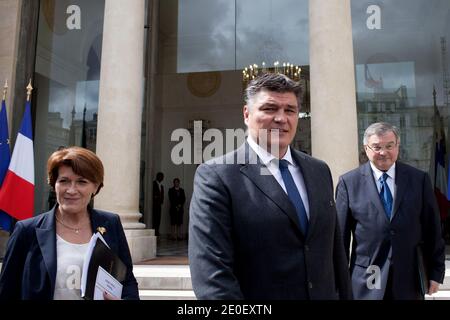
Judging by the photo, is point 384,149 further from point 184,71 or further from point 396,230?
point 184,71

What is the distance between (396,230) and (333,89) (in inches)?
197

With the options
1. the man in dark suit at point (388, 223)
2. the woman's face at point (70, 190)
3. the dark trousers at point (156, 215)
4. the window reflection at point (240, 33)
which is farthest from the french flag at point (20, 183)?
the window reflection at point (240, 33)

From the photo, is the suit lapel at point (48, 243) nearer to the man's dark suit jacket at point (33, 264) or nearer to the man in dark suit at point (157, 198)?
the man's dark suit jacket at point (33, 264)

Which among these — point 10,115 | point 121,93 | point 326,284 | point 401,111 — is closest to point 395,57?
point 401,111

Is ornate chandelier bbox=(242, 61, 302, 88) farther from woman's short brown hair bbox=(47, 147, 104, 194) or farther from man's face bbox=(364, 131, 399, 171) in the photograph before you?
woman's short brown hair bbox=(47, 147, 104, 194)

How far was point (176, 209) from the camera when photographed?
703 inches

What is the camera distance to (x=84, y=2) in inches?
549

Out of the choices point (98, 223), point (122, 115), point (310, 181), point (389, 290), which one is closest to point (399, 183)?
point (389, 290)

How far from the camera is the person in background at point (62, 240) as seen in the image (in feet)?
8.11

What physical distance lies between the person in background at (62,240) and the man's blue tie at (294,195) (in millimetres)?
1134

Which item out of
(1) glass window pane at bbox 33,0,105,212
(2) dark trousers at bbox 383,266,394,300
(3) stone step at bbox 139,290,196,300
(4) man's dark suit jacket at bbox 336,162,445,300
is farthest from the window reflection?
(2) dark trousers at bbox 383,266,394,300

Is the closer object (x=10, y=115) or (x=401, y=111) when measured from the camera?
(x=10, y=115)
